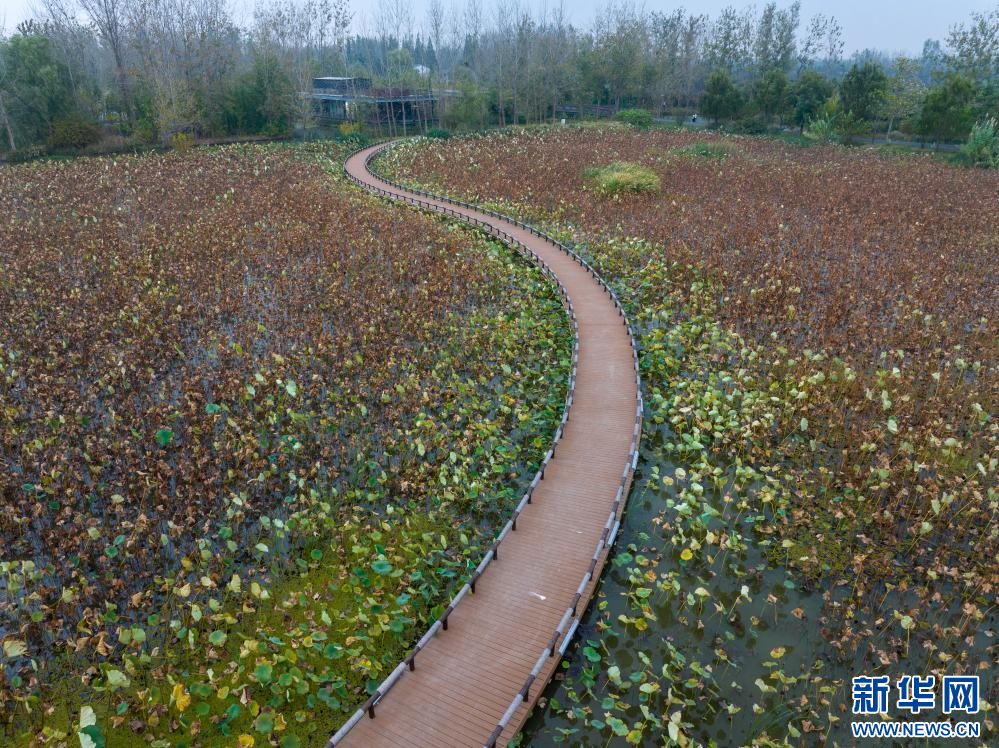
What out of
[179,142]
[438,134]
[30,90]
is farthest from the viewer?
[438,134]

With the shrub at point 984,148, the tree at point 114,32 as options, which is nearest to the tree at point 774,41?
the shrub at point 984,148

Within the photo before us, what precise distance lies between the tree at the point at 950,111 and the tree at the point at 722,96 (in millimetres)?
18357

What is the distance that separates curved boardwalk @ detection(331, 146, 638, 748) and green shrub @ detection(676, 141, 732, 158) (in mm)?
40190

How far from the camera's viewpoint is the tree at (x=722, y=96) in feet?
222

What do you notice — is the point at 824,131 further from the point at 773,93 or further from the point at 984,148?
the point at 984,148

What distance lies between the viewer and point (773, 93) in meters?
67.1

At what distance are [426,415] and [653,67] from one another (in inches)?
3005

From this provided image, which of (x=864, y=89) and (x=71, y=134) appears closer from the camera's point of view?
(x=71, y=134)

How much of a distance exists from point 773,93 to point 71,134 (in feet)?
225

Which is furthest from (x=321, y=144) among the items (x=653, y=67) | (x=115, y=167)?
(x=653, y=67)

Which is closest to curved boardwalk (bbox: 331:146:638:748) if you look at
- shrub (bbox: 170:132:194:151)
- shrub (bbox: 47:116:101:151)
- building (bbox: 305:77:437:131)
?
shrub (bbox: 170:132:194:151)

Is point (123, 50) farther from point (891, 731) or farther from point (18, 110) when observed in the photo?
point (891, 731)

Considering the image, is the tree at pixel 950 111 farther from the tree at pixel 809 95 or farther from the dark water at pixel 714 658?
the dark water at pixel 714 658

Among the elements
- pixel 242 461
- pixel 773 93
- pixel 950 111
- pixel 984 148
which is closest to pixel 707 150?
pixel 984 148
